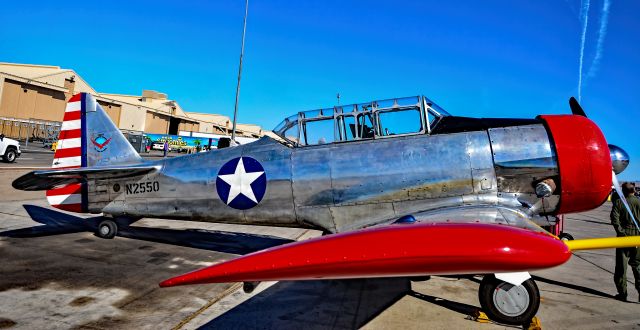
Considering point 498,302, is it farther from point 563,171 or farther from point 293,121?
point 293,121

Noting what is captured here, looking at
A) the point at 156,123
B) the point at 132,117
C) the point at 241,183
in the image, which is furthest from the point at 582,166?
the point at 156,123

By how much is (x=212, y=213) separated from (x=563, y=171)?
5008 millimetres

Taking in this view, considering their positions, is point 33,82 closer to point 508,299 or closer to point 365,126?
point 365,126

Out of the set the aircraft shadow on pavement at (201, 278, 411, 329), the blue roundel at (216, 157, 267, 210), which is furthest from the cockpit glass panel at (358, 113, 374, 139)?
the aircraft shadow on pavement at (201, 278, 411, 329)

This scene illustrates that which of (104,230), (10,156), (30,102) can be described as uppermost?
(30,102)

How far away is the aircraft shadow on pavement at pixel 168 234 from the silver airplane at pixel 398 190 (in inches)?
51.2

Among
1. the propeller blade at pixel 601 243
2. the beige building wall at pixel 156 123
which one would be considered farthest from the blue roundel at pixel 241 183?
the beige building wall at pixel 156 123

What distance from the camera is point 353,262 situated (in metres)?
2.79

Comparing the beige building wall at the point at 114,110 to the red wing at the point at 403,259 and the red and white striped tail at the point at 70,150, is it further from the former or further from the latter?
the red wing at the point at 403,259

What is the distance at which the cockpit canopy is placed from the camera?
511 centimetres

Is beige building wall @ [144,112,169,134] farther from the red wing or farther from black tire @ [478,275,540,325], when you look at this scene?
black tire @ [478,275,540,325]

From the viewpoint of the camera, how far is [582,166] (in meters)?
4.49

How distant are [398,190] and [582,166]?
2.29 meters

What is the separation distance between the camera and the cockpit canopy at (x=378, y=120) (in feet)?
16.8
